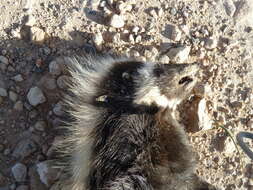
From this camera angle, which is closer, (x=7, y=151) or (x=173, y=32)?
(x=7, y=151)

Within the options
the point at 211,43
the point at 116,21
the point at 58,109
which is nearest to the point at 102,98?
the point at 58,109

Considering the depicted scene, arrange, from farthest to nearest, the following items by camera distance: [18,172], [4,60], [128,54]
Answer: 1. [128,54]
2. [4,60]
3. [18,172]

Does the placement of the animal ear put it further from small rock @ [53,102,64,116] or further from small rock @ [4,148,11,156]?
small rock @ [4,148,11,156]

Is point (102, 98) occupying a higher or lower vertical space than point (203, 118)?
higher

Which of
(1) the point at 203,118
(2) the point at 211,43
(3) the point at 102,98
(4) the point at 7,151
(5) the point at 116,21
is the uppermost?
(5) the point at 116,21

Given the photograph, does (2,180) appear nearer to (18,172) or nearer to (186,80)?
(18,172)

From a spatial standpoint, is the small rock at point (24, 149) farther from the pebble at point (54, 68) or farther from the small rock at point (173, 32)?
the small rock at point (173, 32)

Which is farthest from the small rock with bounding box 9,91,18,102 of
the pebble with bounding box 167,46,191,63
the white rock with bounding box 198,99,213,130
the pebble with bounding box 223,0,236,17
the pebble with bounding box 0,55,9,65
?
the pebble with bounding box 223,0,236,17
